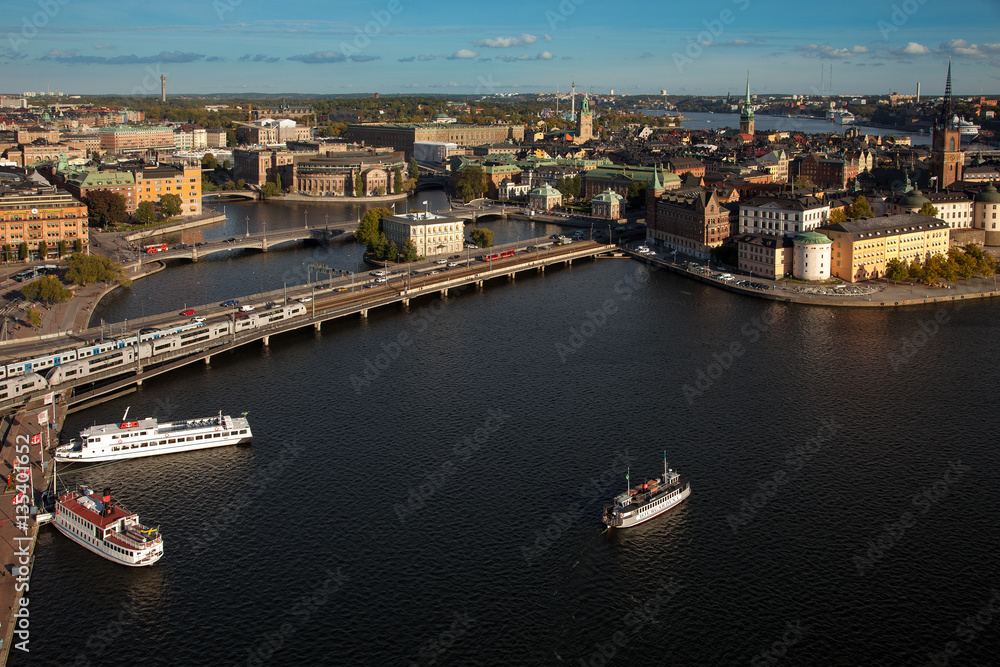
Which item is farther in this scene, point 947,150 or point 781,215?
point 947,150

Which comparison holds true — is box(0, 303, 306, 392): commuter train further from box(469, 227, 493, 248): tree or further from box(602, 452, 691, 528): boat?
box(469, 227, 493, 248): tree

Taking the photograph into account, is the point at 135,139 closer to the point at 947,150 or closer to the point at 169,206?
the point at 169,206

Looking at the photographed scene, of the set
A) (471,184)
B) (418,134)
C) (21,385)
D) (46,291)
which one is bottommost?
(21,385)

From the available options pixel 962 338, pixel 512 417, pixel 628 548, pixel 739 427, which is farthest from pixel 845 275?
pixel 628 548

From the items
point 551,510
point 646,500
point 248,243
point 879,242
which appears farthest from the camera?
point 248,243

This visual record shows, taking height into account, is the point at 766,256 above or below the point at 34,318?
above

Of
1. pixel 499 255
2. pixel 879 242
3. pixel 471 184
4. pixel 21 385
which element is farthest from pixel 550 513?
pixel 471 184

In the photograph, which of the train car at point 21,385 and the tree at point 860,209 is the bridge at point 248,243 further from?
the tree at point 860,209

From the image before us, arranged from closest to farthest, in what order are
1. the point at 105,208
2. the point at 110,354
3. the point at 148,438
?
the point at 148,438
the point at 110,354
the point at 105,208
